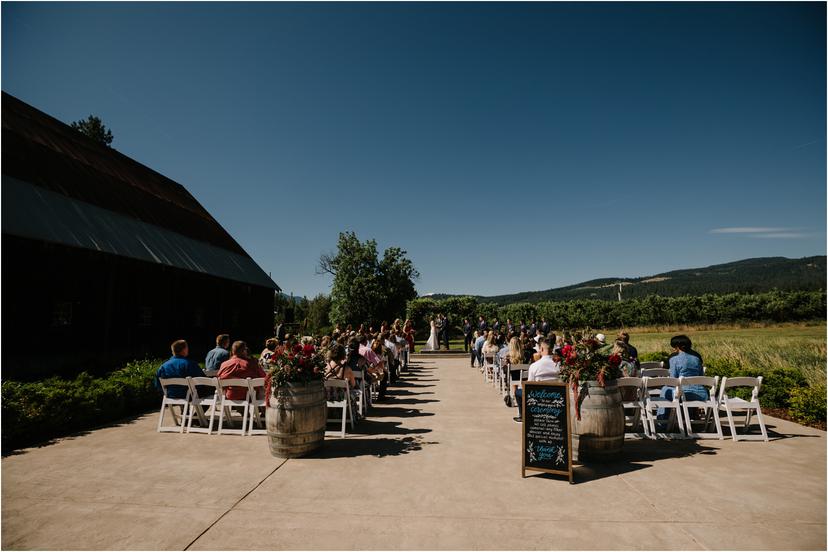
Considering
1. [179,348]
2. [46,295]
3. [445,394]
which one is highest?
[46,295]

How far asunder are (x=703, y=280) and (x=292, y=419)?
6506 inches

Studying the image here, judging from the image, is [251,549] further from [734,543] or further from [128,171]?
[128,171]

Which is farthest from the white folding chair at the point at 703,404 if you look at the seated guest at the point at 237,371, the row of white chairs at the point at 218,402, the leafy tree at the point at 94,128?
the leafy tree at the point at 94,128

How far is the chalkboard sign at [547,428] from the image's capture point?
4.97 m

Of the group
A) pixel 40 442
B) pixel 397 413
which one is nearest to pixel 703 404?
pixel 397 413

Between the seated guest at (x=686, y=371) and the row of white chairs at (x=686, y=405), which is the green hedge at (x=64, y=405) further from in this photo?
the seated guest at (x=686, y=371)

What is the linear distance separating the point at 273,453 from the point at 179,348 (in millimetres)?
3209

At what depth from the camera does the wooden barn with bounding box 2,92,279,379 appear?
1347 centimetres

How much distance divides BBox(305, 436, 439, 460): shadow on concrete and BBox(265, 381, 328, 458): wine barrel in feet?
0.96

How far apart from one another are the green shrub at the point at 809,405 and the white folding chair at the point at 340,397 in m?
8.30

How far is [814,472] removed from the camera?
200 inches

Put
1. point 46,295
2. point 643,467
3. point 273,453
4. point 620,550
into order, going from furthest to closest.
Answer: point 46,295
point 273,453
point 643,467
point 620,550

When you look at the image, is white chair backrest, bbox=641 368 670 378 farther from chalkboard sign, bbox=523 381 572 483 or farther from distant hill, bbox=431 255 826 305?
distant hill, bbox=431 255 826 305

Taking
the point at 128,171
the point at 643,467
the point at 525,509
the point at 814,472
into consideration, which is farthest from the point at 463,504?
the point at 128,171
